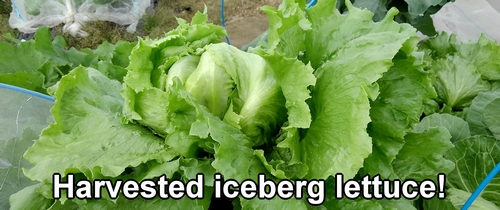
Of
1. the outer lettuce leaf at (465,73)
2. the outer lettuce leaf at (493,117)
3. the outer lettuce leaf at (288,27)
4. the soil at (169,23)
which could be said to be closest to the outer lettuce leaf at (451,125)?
the outer lettuce leaf at (493,117)

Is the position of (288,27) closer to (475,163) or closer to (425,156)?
(425,156)

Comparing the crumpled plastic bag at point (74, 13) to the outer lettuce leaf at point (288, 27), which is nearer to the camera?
the outer lettuce leaf at point (288, 27)

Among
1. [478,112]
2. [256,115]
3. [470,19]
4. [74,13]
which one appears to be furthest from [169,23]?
[256,115]

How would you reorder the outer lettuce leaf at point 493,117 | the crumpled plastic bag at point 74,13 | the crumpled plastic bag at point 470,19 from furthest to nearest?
the crumpled plastic bag at point 74,13 → the crumpled plastic bag at point 470,19 → the outer lettuce leaf at point 493,117

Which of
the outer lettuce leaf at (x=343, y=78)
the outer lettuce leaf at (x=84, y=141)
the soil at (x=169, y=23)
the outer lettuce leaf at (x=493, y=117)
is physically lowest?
the soil at (x=169, y=23)

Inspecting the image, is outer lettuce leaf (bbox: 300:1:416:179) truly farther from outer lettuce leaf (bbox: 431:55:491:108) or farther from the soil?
the soil

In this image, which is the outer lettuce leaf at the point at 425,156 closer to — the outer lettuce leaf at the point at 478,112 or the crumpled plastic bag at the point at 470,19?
the outer lettuce leaf at the point at 478,112
